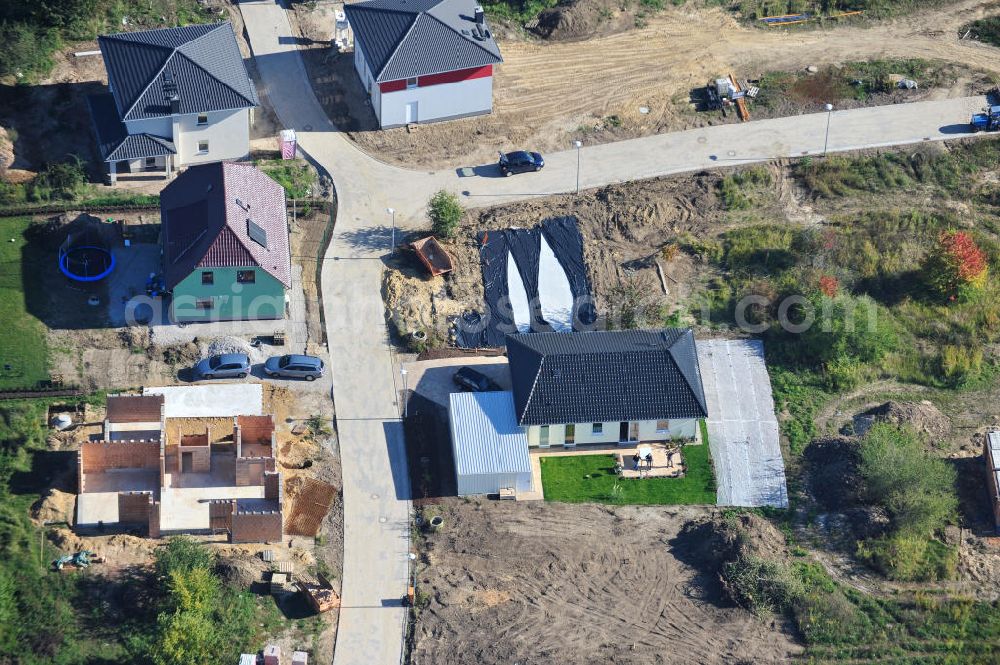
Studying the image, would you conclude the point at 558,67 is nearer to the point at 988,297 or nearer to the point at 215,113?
the point at 215,113

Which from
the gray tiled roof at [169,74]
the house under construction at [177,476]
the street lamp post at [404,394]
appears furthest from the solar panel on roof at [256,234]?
the house under construction at [177,476]

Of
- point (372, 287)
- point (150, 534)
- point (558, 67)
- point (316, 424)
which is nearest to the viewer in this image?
point (150, 534)

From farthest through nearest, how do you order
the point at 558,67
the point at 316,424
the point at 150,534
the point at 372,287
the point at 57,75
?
the point at 558,67 < the point at 57,75 < the point at 372,287 < the point at 316,424 < the point at 150,534

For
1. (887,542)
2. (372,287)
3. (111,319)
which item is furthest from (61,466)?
(887,542)

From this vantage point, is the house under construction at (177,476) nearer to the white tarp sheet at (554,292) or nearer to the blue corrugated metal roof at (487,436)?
the blue corrugated metal roof at (487,436)

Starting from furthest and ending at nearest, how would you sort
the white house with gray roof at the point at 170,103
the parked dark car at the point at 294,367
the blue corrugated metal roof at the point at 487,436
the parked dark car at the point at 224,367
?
the white house with gray roof at the point at 170,103 < the parked dark car at the point at 294,367 < the parked dark car at the point at 224,367 < the blue corrugated metal roof at the point at 487,436

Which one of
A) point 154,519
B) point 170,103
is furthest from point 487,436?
point 170,103

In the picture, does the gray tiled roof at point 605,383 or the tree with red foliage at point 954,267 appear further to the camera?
the tree with red foliage at point 954,267

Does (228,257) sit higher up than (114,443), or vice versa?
(228,257)
